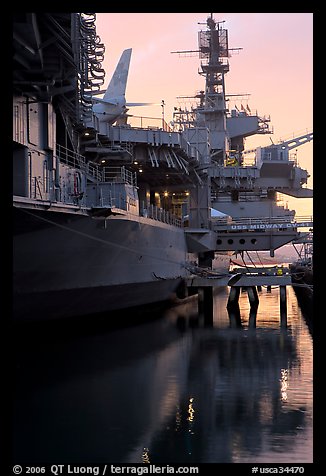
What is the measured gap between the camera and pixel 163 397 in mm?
12219

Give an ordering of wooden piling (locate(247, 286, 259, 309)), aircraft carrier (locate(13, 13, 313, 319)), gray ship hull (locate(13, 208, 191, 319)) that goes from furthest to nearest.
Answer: wooden piling (locate(247, 286, 259, 309))
gray ship hull (locate(13, 208, 191, 319))
aircraft carrier (locate(13, 13, 313, 319))

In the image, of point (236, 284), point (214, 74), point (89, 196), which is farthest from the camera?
point (214, 74)

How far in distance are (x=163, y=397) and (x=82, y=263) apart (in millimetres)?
6843

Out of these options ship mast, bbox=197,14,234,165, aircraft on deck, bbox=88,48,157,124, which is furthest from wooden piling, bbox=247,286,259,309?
ship mast, bbox=197,14,234,165

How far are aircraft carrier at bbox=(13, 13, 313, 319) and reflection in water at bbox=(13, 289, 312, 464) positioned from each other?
2131mm

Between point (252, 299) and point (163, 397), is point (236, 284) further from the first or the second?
point (163, 397)

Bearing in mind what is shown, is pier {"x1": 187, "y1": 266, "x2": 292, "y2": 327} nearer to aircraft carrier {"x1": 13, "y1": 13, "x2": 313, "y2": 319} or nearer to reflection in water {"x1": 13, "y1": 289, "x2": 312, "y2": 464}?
aircraft carrier {"x1": 13, "y1": 13, "x2": 313, "y2": 319}

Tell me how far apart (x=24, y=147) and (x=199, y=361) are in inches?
275

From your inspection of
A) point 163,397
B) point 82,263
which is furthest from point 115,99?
point 163,397

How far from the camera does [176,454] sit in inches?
349

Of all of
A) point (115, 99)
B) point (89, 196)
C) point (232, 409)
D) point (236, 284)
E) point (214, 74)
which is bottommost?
point (232, 409)

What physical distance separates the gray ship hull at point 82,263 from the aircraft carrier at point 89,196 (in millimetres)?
37

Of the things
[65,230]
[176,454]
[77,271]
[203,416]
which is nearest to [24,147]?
[65,230]

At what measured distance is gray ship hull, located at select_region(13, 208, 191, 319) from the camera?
15.9 meters
